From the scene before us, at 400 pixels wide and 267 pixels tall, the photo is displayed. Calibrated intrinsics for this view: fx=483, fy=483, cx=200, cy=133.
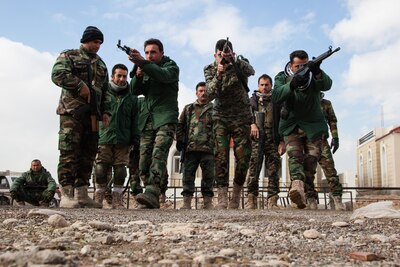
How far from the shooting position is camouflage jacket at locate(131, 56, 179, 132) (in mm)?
5344

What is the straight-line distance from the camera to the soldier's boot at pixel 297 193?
5.13 metres

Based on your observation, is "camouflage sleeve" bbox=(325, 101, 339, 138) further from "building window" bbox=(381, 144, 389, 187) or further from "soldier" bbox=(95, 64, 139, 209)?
"building window" bbox=(381, 144, 389, 187)

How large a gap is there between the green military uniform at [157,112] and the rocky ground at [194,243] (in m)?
1.61

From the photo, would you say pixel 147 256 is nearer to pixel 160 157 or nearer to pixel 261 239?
pixel 261 239

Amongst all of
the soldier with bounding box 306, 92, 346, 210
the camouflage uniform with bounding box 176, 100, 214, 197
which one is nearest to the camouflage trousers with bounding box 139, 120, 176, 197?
the camouflage uniform with bounding box 176, 100, 214, 197

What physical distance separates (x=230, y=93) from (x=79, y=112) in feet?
6.49

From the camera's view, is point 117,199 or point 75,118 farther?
point 117,199

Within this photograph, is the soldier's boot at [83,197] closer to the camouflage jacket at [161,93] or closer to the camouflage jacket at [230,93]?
the camouflage jacket at [161,93]

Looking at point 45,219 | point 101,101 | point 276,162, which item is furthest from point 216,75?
point 45,219

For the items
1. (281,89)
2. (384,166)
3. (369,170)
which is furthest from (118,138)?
(369,170)

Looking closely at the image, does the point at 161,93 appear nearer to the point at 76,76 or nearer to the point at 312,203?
the point at 76,76

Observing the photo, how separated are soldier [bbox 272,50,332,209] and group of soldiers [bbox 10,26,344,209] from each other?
0.01m

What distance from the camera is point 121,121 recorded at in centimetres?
665

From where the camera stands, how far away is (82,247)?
7.57 feet
